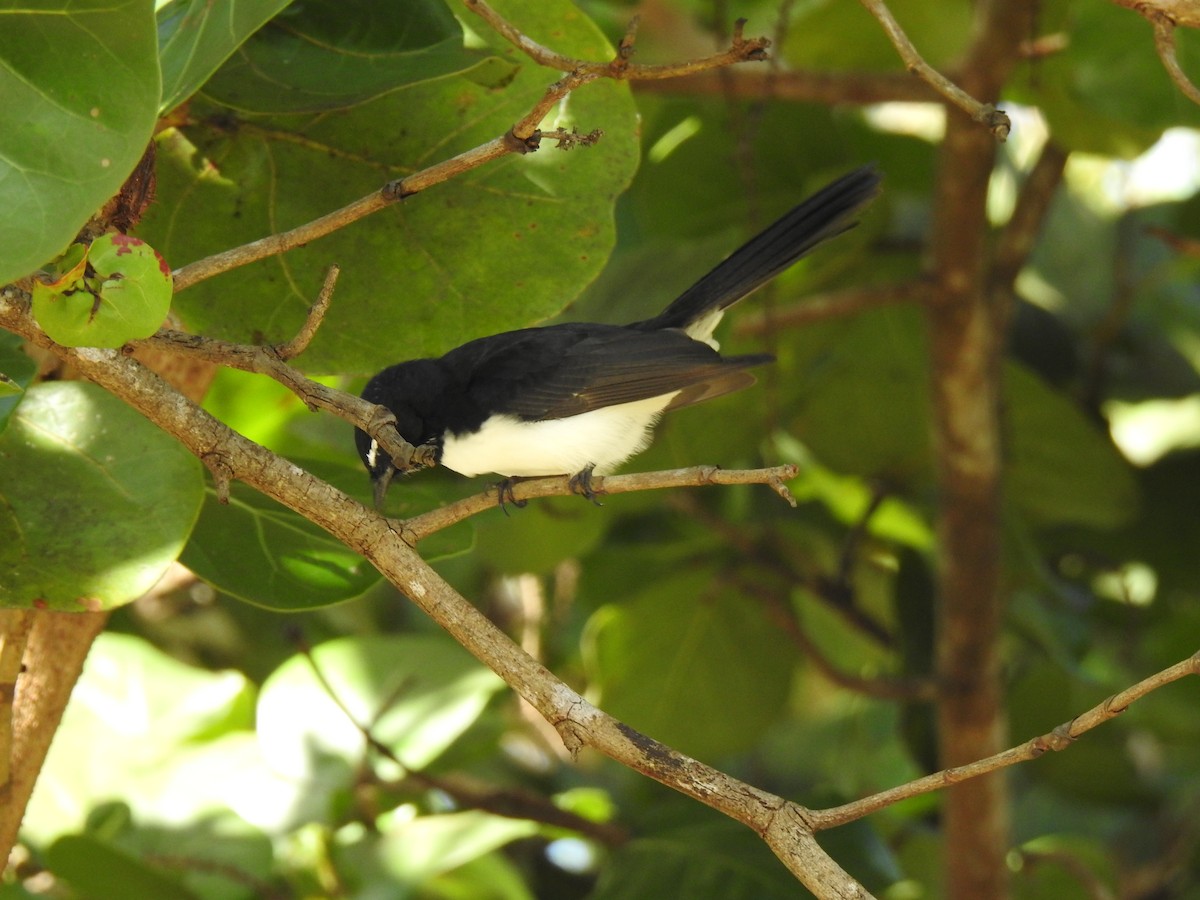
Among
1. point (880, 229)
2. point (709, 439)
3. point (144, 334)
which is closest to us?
point (144, 334)

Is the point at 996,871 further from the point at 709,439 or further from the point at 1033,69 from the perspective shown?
the point at 1033,69

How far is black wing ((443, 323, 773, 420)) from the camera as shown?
205cm

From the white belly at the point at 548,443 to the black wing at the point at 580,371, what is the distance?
2cm

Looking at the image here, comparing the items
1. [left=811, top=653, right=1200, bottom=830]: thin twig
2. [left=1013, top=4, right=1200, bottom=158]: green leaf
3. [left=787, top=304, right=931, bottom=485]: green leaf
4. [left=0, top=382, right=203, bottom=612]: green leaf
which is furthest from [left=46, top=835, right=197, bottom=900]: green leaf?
[left=1013, top=4, right=1200, bottom=158]: green leaf

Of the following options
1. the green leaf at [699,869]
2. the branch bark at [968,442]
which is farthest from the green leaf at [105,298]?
the branch bark at [968,442]

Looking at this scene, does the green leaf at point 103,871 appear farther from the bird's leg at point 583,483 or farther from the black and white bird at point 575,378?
the bird's leg at point 583,483

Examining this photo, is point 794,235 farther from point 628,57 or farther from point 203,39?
point 203,39

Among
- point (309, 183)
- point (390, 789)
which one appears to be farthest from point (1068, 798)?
point (309, 183)

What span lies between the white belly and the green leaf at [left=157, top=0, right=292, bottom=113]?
34.9 inches

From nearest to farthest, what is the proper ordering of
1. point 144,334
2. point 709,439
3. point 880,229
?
point 144,334, point 709,439, point 880,229

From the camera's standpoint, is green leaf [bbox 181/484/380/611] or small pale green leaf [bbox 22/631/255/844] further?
small pale green leaf [bbox 22/631/255/844]

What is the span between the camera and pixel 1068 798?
9.75ft

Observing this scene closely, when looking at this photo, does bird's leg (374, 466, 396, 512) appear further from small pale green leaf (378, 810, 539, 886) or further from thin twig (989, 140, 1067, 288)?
thin twig (989, 140, 1067, 288)

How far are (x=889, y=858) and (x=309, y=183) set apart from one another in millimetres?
1483
